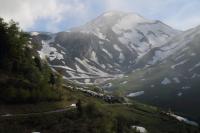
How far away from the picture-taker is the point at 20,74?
157750 millimetres

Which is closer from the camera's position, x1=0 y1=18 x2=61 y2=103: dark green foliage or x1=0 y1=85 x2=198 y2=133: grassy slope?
x1=0 y1=85 x2=198 y2=133: grassy slope

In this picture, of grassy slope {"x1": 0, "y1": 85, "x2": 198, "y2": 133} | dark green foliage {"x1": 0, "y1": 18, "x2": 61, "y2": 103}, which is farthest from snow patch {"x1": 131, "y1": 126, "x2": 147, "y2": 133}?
dark green foliage {"x1": 0, "y1": 18, "x2": 61, "y2": 103}

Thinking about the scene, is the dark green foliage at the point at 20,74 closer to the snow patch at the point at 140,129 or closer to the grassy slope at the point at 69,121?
the grassy slope at the point at 69,121

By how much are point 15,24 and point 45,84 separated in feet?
111

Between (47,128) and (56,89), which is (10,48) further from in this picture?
(47,128)

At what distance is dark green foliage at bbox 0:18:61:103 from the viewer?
142375 mm

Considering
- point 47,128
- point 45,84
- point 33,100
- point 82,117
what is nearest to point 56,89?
point 45,84

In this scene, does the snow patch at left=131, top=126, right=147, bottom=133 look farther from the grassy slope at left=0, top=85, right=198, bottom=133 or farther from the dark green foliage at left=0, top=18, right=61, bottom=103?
the dark green foliage at left=0, top=18, right=61, bottom=103

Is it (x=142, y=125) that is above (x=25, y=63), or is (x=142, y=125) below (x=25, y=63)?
below

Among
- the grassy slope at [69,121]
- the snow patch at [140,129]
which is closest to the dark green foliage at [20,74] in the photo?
the grassy slope at [69,121]

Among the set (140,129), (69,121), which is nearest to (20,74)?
(69,121)

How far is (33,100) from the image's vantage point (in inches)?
5664

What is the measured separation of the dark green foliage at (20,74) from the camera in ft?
467

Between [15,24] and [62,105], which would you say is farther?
[15,24]
